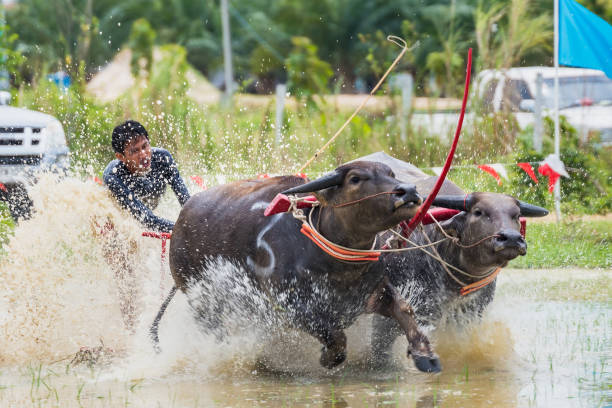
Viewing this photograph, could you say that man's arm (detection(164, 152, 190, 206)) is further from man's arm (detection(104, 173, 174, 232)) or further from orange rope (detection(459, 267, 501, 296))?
orange rope (detection(459, 267, 501, 296))

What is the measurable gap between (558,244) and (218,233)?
192 inches

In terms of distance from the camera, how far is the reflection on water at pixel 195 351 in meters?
4.86

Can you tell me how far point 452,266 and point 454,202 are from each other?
347mm

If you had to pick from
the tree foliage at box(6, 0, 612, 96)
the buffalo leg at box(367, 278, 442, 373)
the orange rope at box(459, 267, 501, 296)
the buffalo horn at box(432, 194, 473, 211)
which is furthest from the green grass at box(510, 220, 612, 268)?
the tree foliage at box(6, 0, 612, 96)

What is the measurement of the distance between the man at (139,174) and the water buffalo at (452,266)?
4.93ft

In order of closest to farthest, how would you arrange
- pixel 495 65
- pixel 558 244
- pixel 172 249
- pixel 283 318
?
pixel 283 318
pixel 172 249
pixel 558 244
pixel 495 65

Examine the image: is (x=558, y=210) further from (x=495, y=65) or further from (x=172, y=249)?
(x=172, y=249)

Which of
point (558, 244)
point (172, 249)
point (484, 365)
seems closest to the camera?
point (484, 365)

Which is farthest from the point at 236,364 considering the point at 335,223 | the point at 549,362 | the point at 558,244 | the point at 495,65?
the point at 495,65

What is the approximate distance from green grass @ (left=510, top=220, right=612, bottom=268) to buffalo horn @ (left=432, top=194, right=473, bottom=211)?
3.77 metres

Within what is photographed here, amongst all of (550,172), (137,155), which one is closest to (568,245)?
(550,172)

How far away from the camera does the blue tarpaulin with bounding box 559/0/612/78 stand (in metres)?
9.55

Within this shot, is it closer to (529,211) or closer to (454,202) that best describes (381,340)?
(454,202)

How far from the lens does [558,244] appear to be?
9.55 metres
